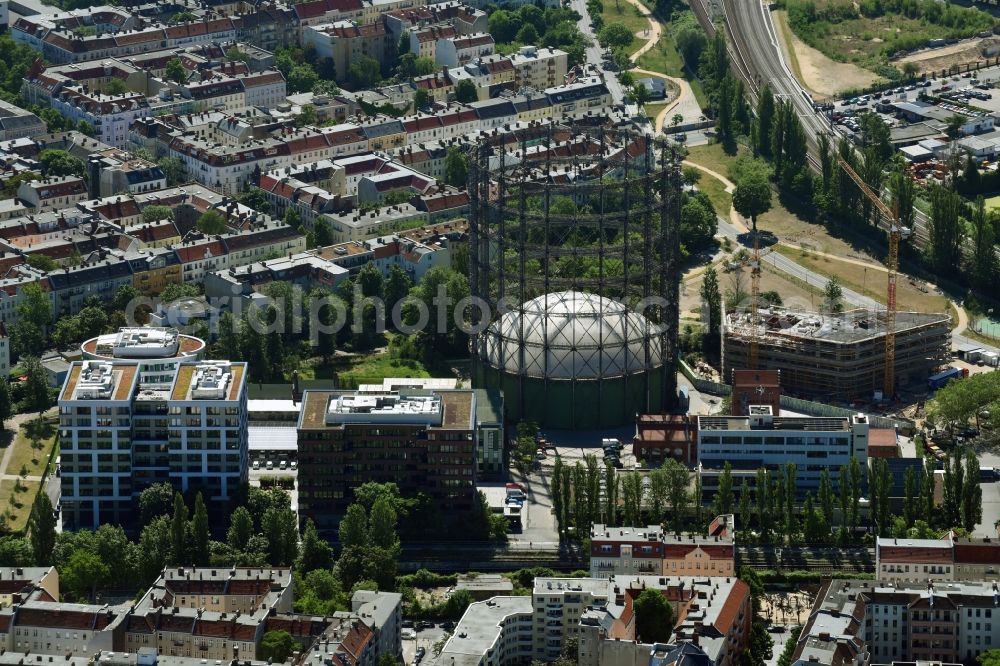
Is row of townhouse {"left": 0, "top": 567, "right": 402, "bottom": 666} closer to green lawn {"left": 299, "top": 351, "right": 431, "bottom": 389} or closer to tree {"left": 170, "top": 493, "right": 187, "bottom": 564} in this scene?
tree {"left": 170, "top": 493, "right": 187, "bottom": 564}

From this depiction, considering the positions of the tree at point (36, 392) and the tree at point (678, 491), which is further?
the tree at point (36, 392)

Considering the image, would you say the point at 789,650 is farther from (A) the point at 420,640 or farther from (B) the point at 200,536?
(B) the point at 200,536

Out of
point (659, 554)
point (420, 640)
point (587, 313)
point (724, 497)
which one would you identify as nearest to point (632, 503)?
point (724, 497)

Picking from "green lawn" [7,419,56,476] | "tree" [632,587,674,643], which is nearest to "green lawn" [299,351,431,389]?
"green lawn" [7,419,56,476]

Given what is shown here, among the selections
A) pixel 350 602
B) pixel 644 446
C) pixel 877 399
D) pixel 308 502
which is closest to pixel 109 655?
pixel 350 602

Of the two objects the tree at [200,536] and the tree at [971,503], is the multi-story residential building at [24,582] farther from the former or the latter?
the tree at [971,503]

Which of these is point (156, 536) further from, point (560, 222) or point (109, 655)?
point (560, 222)

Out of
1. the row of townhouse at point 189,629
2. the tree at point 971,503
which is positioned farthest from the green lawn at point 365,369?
the tree at point 971,503
